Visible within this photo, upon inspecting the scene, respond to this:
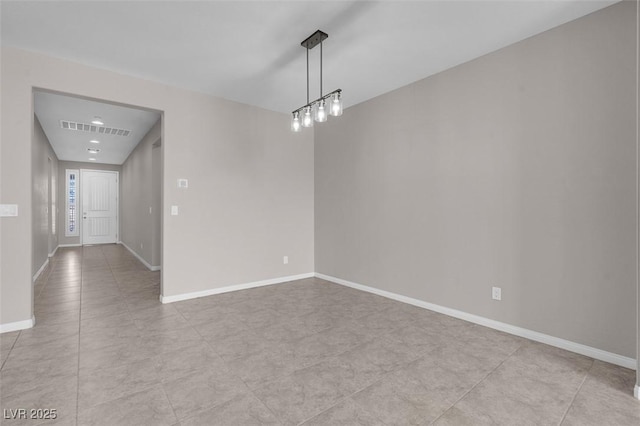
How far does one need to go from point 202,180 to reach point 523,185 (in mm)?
3715

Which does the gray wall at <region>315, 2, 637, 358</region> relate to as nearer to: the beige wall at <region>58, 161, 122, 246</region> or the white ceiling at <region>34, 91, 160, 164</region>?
the white ceiling at <region>34, 91, 160, 164</region>

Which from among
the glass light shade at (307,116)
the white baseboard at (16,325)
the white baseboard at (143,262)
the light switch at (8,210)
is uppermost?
the glass light shade at (307,116)

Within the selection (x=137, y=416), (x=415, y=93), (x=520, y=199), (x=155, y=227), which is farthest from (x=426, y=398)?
(x=155, y=227)

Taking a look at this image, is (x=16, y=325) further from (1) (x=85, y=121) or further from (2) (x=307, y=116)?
(1) (x=85, y=121)

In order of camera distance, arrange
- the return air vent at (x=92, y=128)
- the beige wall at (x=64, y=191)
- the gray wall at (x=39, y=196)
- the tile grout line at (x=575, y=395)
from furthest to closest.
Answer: the beige wall at (x=64, y=191), the return air vent at (x=92, y=128), the gray wall at (x=39, y=196), the tile grout line at (x=575, y=395)

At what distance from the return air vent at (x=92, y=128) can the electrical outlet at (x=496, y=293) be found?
6432 millimetres

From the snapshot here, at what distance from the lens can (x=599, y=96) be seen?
7.87 ft

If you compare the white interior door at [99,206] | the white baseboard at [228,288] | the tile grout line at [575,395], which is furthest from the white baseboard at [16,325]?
the white interior door at [99,206]

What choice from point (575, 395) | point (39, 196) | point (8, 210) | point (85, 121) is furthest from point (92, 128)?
point (575, 395)

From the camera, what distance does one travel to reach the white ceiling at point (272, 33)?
2361mm

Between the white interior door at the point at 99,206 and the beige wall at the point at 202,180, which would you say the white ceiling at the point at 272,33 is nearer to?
the beige wall at the point at 202,180

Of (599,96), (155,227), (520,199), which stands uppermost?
(599,96)

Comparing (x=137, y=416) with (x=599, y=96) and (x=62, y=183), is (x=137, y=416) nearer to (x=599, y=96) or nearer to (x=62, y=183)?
(x=599, y=96)

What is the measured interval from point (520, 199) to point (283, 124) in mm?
3484
